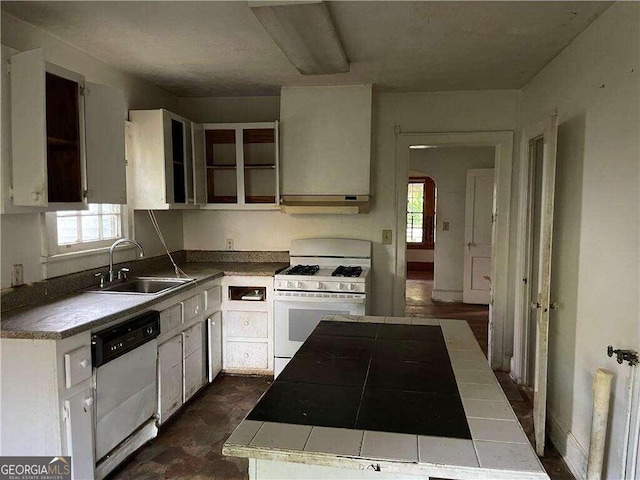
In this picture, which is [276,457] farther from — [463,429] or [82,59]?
[82,59]

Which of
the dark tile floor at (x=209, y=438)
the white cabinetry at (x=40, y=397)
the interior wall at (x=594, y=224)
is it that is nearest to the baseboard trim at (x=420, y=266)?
the dark tile floor at (x=209, y=438)

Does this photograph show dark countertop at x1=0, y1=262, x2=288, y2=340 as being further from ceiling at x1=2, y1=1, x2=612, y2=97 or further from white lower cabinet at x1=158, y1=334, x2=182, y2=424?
Answer: ceiling at x1=2, y1=1, x2=612, y2=97

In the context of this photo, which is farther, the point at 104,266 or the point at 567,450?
the point at 104,266

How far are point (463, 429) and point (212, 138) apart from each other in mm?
3472

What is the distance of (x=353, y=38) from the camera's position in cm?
266

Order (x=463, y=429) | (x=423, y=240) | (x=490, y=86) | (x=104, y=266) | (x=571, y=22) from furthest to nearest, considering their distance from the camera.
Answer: (x=423, y=240) < (x=490, y=86) < (x=104, y=266) < (x=571, y=22) < (x=463, y=429)

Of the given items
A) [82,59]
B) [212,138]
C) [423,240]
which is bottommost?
[423,240]

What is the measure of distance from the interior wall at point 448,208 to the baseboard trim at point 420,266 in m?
2.64

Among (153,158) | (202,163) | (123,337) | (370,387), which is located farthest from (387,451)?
(202,163)

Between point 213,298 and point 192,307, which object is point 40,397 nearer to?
point 192,307

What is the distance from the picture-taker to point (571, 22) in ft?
7.95

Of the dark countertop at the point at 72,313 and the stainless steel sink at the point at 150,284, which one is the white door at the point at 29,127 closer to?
the dark countertop at the point at 72,313

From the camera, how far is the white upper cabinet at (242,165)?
394cm

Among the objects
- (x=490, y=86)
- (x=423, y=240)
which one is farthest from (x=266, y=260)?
(x=423, y=240)
